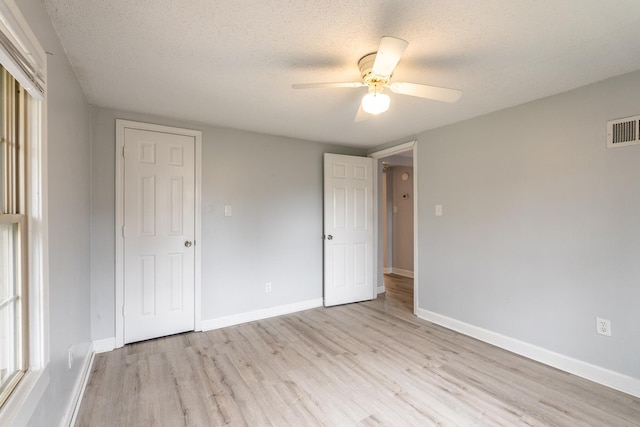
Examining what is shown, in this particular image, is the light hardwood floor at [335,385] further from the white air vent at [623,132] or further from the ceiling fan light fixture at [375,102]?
the ceiling fan light fixture at [375,102]

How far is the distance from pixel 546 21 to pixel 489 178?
155 centimetres

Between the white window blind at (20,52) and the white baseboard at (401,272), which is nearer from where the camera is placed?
the white window blind at (20,52)

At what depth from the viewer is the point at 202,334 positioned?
2947mm

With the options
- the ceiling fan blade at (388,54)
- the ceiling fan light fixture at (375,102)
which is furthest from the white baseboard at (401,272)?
the ceiling fan blade at (388,54)

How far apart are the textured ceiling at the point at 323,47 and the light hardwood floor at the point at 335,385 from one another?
222 centimetres

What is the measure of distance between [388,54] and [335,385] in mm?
2163

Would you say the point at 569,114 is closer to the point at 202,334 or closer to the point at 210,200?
the point at 210,200

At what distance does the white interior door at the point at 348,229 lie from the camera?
150 inches

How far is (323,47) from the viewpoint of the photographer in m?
1.66

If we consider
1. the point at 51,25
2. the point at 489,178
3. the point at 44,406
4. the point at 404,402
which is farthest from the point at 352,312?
the point at 51,25

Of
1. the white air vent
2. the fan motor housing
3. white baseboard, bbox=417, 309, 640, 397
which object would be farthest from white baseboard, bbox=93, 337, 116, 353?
the white air vent

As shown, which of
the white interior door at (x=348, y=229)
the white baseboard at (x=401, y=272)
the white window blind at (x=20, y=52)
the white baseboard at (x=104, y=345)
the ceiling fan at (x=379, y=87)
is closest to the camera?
the white window blind at (x=20, y=52)

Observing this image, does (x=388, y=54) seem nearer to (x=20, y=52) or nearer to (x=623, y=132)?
(x=20, y=52)

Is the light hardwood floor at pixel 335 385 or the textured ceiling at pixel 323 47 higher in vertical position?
the textured ceiling at pixel 323 47
